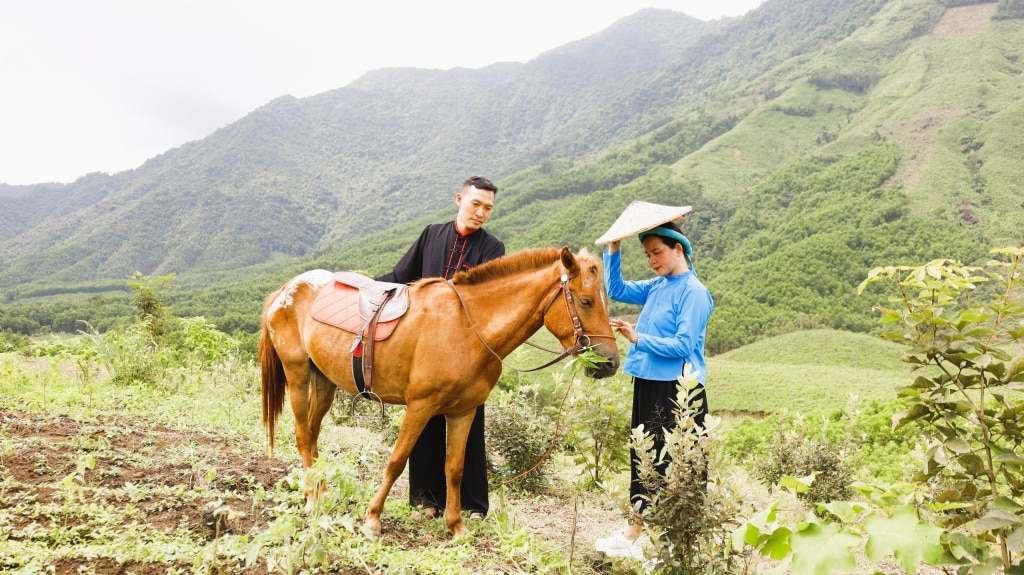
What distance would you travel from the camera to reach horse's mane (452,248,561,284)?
343cm

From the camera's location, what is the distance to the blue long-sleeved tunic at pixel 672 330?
3.15 meters

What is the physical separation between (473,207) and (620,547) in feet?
8.36

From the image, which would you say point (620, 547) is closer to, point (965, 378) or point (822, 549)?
point (965, 378)

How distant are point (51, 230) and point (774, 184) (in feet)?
528

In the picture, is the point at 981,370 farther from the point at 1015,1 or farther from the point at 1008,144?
the point at 1015,1

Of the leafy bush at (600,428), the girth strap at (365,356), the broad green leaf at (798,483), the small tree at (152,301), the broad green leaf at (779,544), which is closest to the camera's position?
the broad green leaf at (779,544)

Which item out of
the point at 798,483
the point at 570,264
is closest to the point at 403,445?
the point at 570,264

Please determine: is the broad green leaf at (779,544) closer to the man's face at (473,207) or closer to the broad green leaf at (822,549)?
the broad green leaf at (822,549)

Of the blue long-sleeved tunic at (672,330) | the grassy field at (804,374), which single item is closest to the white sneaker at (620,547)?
the blue long-sleeved tunic at (672,330)

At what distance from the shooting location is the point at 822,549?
99cm

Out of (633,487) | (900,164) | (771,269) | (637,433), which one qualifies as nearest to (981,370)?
(637,433)

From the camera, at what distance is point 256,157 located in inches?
6998

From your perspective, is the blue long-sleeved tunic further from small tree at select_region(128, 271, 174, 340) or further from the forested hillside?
the forested hillside

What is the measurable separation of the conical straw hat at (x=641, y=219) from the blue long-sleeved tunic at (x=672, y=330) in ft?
1.35
